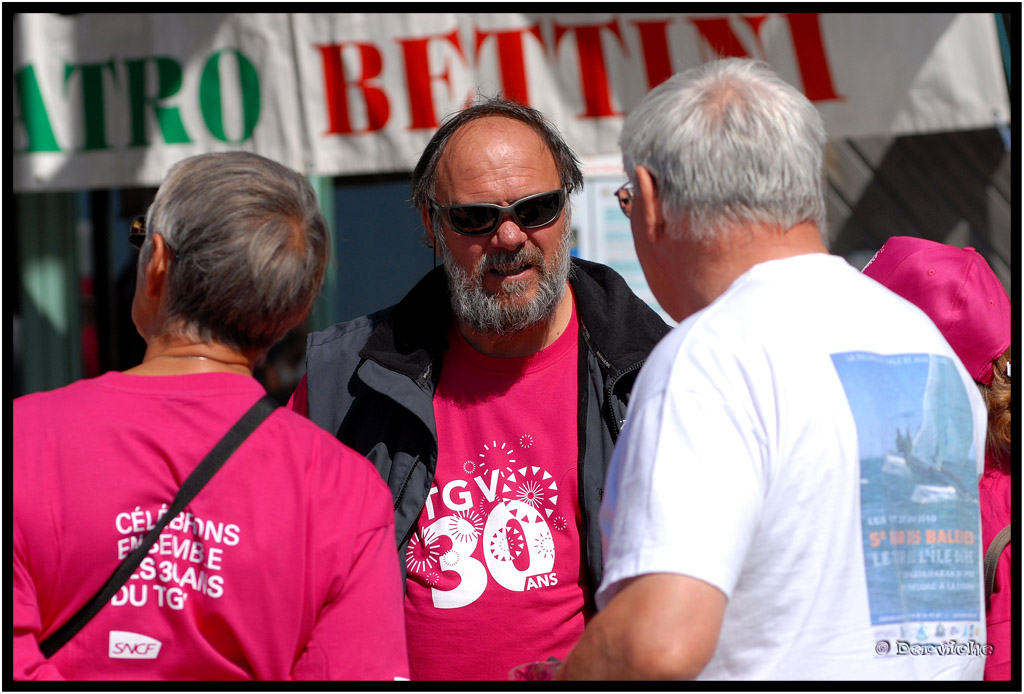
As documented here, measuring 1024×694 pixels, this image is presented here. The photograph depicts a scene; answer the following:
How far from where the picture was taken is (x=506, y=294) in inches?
91.7

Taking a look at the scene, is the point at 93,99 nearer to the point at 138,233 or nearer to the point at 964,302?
the point at 138,233

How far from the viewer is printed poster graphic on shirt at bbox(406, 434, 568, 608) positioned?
212 cm

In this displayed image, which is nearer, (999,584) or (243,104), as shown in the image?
(999,584)

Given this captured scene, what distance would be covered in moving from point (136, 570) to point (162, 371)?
296mm

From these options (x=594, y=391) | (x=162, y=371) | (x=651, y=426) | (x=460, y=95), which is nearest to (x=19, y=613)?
(x=162, y=371)

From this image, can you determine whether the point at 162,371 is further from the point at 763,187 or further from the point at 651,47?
the point at 651,47

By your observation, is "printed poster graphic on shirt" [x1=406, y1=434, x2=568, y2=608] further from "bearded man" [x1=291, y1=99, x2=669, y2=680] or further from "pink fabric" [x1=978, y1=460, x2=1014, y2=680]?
"pink fabric" [x1=978, y1=460, x2=1014, y2=680]

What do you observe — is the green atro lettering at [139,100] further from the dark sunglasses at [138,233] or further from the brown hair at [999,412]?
the brown hair at [999,412]

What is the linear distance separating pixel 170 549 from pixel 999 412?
165 centimetres

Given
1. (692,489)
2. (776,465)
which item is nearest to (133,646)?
(692,489)

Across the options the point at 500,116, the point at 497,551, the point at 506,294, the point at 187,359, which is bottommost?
the point at 497,551

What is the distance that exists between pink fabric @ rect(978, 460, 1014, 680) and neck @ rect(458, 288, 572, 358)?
3.38ft

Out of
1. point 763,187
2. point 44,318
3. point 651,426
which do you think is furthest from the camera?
point 44,318

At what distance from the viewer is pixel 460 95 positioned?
4.32 m
